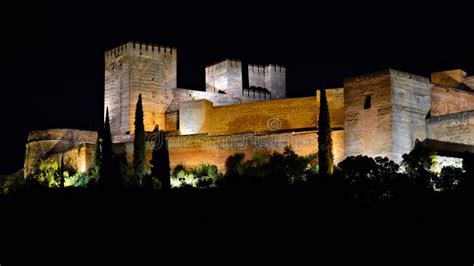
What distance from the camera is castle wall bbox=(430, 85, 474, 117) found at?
3916cm

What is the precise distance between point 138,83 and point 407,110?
14216mm

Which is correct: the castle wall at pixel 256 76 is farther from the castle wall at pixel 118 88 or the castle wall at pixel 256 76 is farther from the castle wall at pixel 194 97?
the castle wall at pixel 118 88

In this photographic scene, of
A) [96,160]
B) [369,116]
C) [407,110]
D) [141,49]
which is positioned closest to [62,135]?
[141,49]

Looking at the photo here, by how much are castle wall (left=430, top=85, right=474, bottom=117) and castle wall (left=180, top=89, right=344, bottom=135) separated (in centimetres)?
350

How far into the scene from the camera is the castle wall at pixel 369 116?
37.0m

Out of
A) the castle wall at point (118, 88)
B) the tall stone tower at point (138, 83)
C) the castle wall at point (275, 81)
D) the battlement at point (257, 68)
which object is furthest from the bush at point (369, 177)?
the battlement at point (257, 68)

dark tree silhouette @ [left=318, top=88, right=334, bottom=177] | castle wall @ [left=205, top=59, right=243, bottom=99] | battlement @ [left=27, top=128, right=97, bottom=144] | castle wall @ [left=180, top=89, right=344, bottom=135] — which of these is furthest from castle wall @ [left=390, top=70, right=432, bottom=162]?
battlement @ [left=27, top=128, right=97, bottom=144]

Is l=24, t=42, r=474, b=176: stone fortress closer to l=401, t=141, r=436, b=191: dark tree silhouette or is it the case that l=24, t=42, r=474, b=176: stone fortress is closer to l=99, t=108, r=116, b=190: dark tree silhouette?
l=401, t=141, r=436, b=191: dark tree silhouette

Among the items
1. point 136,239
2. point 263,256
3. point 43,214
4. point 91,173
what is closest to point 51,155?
point 91,173

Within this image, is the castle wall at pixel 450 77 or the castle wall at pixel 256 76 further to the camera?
the castle wall at pixel 256 76

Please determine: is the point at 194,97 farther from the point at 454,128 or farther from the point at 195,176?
the point at 454,128

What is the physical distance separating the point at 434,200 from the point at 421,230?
67.1 inches

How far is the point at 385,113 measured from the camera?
37094 millimetres

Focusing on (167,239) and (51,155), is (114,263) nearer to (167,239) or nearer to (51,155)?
(167,239)
